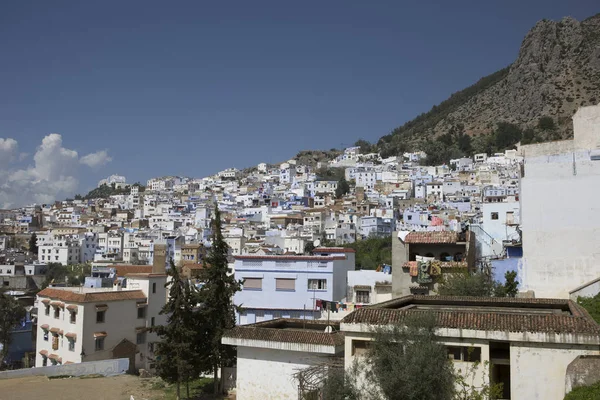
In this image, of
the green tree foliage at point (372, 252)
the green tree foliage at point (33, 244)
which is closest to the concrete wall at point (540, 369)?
the green tree foliage at point (372, 252)

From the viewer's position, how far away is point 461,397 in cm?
1214

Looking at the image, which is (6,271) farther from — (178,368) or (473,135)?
(473,135)

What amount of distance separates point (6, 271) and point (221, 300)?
67.4 metres

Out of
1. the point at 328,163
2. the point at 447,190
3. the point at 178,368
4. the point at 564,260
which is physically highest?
the point at 328,163

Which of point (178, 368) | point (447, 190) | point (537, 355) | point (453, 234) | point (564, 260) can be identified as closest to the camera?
point (537, 355)

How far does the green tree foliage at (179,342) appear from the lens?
2017 centimetres

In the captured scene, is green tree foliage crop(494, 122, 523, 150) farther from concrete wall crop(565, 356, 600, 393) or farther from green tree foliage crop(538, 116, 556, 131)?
concrete wall crop(565, 356, 600, 393)

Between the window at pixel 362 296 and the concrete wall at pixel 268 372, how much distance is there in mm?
12222

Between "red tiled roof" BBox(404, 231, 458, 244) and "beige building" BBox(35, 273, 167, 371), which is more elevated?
"red tiled roof" BBox(404, 231, 458, 244)

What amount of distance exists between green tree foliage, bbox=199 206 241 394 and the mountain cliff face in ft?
352

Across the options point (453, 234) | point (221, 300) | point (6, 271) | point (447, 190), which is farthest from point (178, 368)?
point (447, 190)

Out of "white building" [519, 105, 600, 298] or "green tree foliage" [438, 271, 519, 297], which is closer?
"green tree foliage" [438, 271, 519, 297]

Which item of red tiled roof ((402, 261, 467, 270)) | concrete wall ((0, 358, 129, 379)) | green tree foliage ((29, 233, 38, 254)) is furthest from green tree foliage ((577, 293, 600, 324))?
green tree foliage ((29, 233, 38, 254))

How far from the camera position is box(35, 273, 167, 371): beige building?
29781mm
